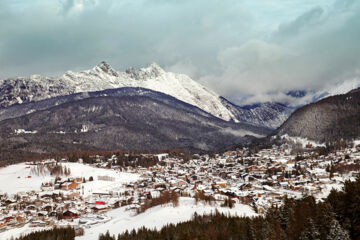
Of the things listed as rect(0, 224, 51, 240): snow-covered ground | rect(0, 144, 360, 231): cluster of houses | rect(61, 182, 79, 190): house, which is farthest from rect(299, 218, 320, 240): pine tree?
rect(61, 182, 79, 190): house

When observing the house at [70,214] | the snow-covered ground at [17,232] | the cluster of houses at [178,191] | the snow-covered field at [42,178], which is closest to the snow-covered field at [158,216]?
the cluster of houses at [178,191]

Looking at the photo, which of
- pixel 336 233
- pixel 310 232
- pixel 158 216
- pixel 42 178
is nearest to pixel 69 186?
pixel 42 178

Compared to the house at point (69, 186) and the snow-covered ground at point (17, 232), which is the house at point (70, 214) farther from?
the house at point (69, 186)

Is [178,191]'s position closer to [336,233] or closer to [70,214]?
[70,214]

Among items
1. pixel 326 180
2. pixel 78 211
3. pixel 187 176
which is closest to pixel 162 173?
pixel 187 176

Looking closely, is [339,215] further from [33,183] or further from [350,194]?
[33,183]

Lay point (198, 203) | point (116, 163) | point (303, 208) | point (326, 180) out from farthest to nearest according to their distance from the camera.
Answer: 1. point (116, 163)
2. point (326, 180)
3. point (198, 203)
4. point (303, 208)
